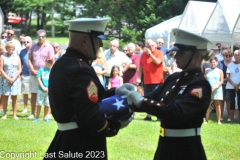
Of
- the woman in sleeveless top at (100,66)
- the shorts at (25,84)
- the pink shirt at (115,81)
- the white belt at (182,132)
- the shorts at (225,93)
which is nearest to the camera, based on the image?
the white belt at (182,132)

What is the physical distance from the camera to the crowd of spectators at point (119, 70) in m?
12.1

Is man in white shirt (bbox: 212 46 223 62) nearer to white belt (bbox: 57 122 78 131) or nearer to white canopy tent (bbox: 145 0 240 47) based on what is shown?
white canopy tent (bbox: 145 0 240 47)

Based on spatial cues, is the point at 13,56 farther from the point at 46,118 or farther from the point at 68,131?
the point at 68,131

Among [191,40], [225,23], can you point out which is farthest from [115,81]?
[191,40]

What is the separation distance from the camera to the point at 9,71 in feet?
39.7

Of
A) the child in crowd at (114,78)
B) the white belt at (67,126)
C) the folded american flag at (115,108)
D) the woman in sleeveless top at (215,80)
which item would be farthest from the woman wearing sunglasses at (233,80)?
the white belt at (67,126)

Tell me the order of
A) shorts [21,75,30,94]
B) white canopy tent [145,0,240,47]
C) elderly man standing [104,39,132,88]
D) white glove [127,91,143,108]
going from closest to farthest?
white glove [127,91,143,108]
elderly man standing [104,39,132,88]
shorts [21,75,30,94]
white canopy tent [145,0,240,47]

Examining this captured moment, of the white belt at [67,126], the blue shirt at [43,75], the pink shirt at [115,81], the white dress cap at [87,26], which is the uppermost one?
the white dress cap at [87,26]

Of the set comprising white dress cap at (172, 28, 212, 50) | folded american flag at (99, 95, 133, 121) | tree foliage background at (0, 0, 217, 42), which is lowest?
tree foliage background at (0, 0, 217, 42)

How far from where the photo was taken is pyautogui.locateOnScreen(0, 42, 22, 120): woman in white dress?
39.6 ft

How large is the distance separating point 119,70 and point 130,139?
2980 millimetres

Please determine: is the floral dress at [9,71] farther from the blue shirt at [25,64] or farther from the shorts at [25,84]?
the blue shirt at [25,64]

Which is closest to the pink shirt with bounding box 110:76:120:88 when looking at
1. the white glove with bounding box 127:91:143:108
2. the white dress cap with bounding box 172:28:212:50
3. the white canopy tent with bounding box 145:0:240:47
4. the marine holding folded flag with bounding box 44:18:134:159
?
the white canopy tent with bounding box 145:0:240:47

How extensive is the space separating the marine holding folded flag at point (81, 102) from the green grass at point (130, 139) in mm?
4080
